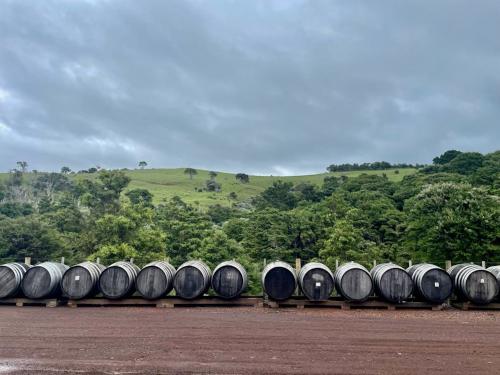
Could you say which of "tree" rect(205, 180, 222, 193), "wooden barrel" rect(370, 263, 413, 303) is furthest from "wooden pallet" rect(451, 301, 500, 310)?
"tree" rect(205, 180, 222, 193)

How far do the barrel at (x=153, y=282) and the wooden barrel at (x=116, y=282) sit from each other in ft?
1.15

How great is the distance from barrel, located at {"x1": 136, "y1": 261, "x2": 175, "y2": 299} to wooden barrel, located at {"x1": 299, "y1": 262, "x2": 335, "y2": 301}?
4.44 metres

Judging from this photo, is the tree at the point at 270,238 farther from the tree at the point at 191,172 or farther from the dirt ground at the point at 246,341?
the tree at the point at 191,172

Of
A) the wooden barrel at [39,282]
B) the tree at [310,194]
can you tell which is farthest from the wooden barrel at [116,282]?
the tree at [310,194]

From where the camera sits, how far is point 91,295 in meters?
16.1

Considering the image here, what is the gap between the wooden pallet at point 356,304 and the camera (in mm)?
15750

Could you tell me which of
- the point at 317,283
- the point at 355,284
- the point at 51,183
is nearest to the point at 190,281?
the point at 317,283

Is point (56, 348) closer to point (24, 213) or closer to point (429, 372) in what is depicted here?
point (429, 372)

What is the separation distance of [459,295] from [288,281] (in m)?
5.59

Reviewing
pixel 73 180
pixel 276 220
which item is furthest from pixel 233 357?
pixel 73 180

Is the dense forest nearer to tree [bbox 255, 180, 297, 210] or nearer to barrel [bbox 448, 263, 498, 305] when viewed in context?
barrel [bbox 448, 263, 498, 305]

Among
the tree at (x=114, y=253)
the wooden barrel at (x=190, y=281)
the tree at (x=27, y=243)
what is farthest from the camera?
the tree at (x=27, y=243)

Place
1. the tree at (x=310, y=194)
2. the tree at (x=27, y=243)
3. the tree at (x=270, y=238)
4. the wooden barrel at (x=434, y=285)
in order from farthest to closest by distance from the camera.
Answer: the tree at (x=310, y=194) → the tree at (x=270, y=238) → the tree at (x=27, y=243) → the wooden barrel at (x=434, y=285)

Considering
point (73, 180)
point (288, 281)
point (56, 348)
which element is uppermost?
point (73, 180)
